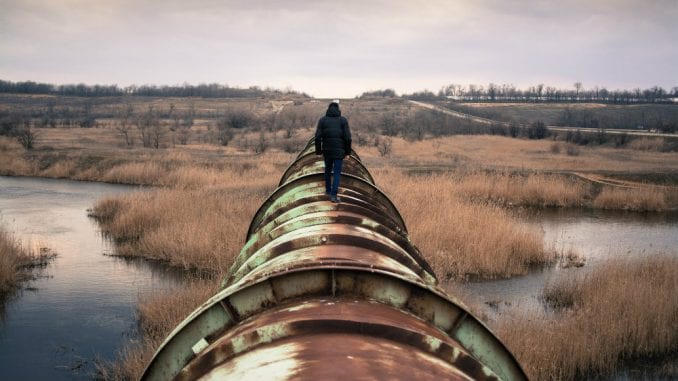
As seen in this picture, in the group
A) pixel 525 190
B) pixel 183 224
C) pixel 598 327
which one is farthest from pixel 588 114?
pixel 598 327

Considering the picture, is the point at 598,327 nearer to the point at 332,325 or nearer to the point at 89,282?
the point at 332,325

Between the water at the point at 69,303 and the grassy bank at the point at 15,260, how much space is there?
269 mm

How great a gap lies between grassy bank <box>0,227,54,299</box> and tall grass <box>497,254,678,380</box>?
8824 mm

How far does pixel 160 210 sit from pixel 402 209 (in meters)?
6.32

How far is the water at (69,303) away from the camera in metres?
7.88

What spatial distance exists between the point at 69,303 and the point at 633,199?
55.7 ft

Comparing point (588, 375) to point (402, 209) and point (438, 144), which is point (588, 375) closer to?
point (402, 209)

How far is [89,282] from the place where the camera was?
10789 millimetres

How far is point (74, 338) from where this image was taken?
849 cm

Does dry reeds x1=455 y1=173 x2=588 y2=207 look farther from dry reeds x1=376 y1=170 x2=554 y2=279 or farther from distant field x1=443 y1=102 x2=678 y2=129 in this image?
distant field x1=443 y1=102 x2=678 y2=129

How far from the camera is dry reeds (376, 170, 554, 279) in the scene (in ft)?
37.1

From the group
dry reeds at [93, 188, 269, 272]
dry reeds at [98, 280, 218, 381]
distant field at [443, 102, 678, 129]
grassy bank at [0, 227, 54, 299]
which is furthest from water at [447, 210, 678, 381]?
distant field at [443, 102, 678, 129]

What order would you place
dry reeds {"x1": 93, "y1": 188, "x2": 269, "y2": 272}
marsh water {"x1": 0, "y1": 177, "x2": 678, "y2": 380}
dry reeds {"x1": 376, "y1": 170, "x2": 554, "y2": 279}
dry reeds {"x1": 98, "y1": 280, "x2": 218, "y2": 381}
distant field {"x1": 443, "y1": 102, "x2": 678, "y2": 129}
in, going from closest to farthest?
dry reeds {"x1": 98, "y1": 280, "x2": 218, "y2": 381}
marsh water {"x1": 0, "y1": 177, "x2": 678, "y2": 380}
dry reeds {"x1": 376, "y1": 170, "x2": 554, "y2": 279}
dry reeds {"x1": 93, "y1": 188, "x2": 269, "y2": 272}
distant field {"x1": 443, "y1": 102, "x2": 678, "y2": 129}

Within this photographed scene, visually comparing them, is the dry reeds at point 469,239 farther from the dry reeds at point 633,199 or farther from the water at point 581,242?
the dry reeds at point 633,199
